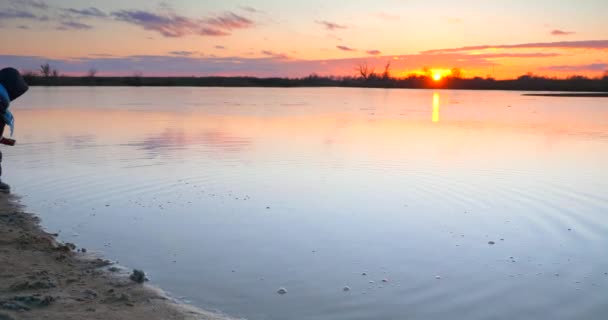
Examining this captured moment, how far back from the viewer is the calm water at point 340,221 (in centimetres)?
561

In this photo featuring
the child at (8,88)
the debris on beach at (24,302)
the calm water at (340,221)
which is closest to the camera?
the debris on beach at (24,302)

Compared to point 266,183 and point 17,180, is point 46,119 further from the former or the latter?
point 266,183

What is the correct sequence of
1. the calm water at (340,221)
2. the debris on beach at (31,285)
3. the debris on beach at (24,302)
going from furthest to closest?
the calm water at (340,221) < the debris on beach at (31,285) < the debris on beach at (24,302)

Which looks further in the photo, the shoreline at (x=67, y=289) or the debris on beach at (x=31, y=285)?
the debris on beach at (x=31, y=285)

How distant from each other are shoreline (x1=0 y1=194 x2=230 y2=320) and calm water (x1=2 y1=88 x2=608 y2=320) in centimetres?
39

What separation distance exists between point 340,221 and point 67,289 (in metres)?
4.45

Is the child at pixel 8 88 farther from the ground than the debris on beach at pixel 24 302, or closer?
farther from the ground

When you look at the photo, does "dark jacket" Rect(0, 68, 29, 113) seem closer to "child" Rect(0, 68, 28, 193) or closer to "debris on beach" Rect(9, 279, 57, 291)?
"child" Rect(0, 68, 28, 193)

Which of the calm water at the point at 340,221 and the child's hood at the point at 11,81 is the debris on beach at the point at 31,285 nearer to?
the calm water at the point at 340,221

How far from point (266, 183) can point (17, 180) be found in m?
5.43

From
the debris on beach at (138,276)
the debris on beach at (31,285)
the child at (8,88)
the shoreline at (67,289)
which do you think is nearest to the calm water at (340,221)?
the debris on beach at (138,276)

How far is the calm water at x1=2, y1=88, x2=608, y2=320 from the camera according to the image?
561cm

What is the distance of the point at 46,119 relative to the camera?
86.7 ft

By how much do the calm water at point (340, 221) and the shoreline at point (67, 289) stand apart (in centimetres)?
39
